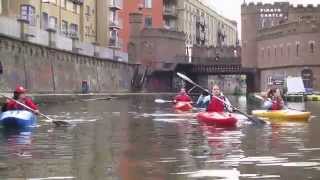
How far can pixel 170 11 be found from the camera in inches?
4879

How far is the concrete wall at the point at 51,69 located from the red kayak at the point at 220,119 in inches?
985

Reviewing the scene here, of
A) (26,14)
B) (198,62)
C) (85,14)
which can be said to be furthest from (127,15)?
(26,14)

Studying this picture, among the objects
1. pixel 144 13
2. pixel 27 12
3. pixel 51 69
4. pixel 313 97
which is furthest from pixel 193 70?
pixel 27 12

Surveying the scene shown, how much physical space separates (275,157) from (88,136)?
8.37 meters

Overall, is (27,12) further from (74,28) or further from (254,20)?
(254,20)

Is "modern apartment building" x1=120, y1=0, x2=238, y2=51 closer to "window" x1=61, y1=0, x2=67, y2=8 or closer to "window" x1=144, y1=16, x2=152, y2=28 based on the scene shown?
"window" x1=144, y1=16, x2=152, y2=28

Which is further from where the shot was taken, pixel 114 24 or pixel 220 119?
pixel 114 24

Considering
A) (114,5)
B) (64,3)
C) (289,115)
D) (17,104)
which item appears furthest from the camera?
(114,5)

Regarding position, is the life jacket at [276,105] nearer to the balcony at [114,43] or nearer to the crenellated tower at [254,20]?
the balcony at [114,43]

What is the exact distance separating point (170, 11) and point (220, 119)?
98883 millimetres

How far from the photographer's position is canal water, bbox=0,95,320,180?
1226 centimetres

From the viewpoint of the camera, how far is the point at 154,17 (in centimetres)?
12081

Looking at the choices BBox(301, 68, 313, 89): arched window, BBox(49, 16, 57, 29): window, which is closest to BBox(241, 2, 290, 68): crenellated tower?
BBox(301, 68, 313, 89): arched window

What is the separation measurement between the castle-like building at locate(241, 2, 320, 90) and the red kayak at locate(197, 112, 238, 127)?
70639 mm
